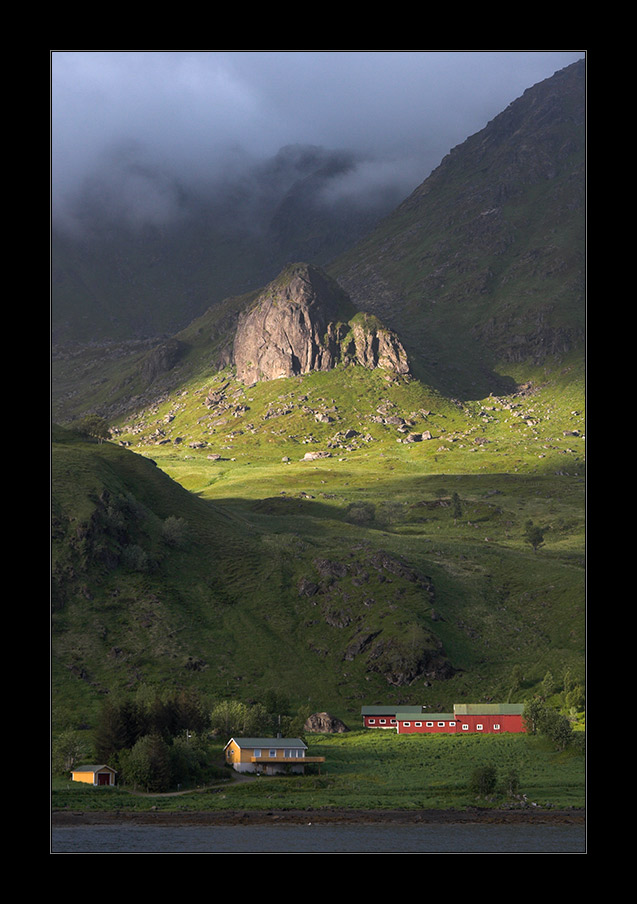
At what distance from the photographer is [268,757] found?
8862 cm

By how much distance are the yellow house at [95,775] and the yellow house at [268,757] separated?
12.5 metres

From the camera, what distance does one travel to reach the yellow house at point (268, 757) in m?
87.8

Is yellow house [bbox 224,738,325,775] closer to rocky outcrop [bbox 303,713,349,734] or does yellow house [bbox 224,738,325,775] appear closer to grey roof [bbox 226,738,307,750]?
grey roof [bbox 226,738,307,750]

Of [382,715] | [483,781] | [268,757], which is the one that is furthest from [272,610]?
[483,781]

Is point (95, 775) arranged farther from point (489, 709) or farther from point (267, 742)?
point (489, 709)

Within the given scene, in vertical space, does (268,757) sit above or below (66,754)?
below

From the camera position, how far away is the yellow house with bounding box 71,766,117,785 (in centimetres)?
8100

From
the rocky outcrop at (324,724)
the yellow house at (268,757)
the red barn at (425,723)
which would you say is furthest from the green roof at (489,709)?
the yellow house at (268,757)

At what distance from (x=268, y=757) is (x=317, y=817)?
61.6 ft

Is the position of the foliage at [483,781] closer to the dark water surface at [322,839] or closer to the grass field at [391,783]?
the grass field at [391,783]

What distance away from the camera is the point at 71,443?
180250 millimetres
